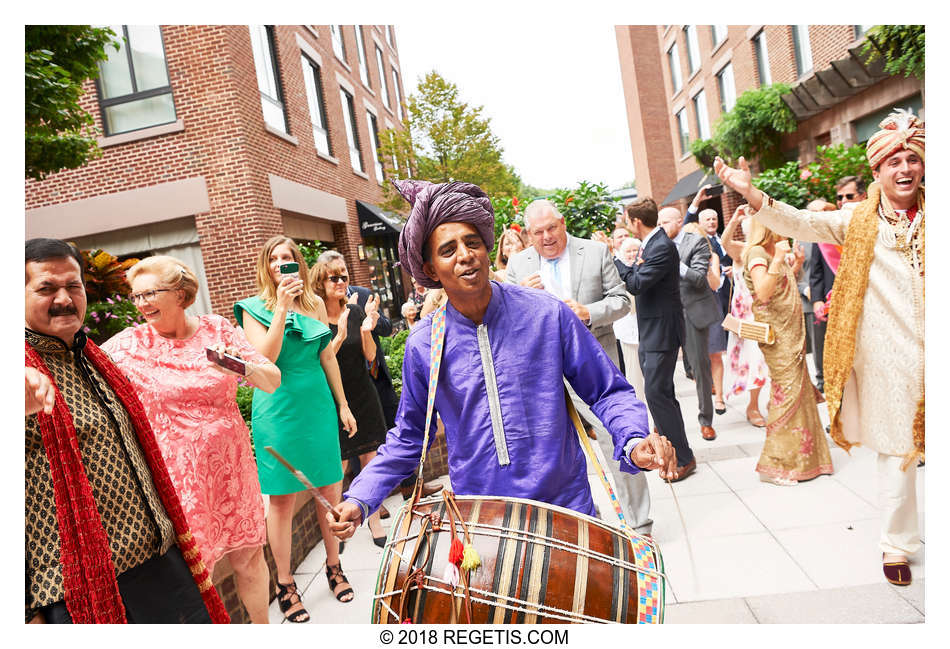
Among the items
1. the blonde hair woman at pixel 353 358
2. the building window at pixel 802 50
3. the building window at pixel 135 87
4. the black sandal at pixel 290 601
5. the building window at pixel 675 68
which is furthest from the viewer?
the building window at pixel 675 68

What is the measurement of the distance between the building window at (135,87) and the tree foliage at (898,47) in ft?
37.6

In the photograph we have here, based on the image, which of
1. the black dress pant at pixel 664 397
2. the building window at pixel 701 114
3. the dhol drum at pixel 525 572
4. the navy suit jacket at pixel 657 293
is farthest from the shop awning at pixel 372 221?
the building window at pixel 701 114

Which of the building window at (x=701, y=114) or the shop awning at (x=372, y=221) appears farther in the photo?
the building window at (x=701, y=114)

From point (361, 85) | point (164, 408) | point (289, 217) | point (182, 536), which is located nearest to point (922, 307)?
point (182, 536)

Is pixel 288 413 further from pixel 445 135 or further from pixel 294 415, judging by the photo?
pixel 445 135

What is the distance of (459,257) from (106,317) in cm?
619

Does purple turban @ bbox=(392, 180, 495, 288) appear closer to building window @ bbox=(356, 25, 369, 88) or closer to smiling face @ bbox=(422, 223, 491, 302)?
smiling face @ bbox=(422, 223, 491, 302)

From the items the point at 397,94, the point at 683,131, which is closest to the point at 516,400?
the point at 397,94

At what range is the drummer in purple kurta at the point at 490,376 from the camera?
70.5 inches

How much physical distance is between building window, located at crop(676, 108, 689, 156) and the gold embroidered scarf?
24004 millimetres

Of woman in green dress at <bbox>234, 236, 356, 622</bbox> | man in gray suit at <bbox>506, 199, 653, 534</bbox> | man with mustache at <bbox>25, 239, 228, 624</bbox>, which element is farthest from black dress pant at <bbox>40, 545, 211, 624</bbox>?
man in gray suit at <bbox>506, 199, 653, 534</bbox>

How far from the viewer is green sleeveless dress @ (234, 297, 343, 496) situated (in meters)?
3.26

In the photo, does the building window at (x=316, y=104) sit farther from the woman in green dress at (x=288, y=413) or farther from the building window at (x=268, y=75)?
the woman in green dress at (x=288, y=413)

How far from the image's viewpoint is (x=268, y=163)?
34.9 ft
